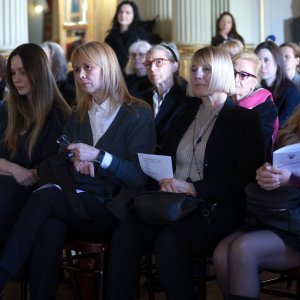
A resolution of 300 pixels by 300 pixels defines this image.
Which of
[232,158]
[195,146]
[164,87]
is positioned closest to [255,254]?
[232,158]

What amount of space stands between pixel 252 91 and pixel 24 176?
1.42 metres

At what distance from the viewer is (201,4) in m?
9.48

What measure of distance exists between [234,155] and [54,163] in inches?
35.4

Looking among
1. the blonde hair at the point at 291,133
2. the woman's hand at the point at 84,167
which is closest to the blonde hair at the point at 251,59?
the blonde hair at the point at 291,133

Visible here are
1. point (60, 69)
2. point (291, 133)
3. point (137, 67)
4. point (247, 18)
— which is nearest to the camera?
point (291, 133)

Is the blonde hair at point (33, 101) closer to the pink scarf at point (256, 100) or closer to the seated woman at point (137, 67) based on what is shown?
the pink scarf at point (256, 100)

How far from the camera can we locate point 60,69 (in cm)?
554

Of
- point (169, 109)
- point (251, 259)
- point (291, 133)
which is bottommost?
point (251, 259)

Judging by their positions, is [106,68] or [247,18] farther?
[247,18]

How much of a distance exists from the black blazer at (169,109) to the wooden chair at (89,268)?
0.99 metres

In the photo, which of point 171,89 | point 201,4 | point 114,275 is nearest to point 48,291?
point 114,275

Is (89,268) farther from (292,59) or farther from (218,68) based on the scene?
(292,59)

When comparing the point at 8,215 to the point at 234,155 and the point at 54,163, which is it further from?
the point at 234,155

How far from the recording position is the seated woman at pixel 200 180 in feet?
10.1
